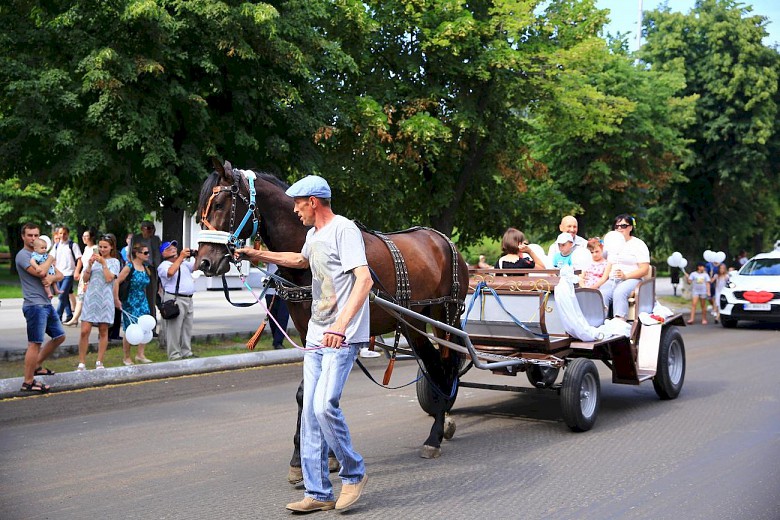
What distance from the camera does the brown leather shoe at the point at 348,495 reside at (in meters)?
5.56

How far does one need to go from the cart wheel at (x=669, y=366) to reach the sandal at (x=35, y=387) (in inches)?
280

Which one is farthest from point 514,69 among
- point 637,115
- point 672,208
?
point 672,208

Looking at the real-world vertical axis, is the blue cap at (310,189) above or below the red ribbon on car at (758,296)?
above

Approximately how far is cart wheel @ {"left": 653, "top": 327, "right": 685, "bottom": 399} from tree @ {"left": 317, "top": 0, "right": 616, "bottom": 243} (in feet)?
28.7

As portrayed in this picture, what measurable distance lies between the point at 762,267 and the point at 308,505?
19406mm

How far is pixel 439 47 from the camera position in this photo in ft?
65.5

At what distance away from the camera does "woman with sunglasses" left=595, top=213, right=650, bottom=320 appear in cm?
959

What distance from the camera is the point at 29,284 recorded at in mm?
10055

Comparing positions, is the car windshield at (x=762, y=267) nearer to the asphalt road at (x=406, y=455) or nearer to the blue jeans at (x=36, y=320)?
the asphalt road at (x=406, y=455)

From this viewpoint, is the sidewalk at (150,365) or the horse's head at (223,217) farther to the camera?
the sidewalk at (150,365)

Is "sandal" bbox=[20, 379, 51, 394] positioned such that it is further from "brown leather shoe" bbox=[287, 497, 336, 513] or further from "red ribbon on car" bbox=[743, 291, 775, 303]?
"red ribbon on car" bbox=[743, 291, 775, 303]

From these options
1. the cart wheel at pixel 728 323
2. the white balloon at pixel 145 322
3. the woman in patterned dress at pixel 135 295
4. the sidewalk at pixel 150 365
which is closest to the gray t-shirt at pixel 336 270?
the sidewalk at pixel 150 365

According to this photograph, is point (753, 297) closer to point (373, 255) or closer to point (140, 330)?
point (140, 330)

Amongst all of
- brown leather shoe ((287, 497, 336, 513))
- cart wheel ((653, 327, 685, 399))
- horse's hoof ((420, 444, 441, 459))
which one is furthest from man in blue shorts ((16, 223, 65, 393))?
cart wheel ((653, 327, 685, 399))
